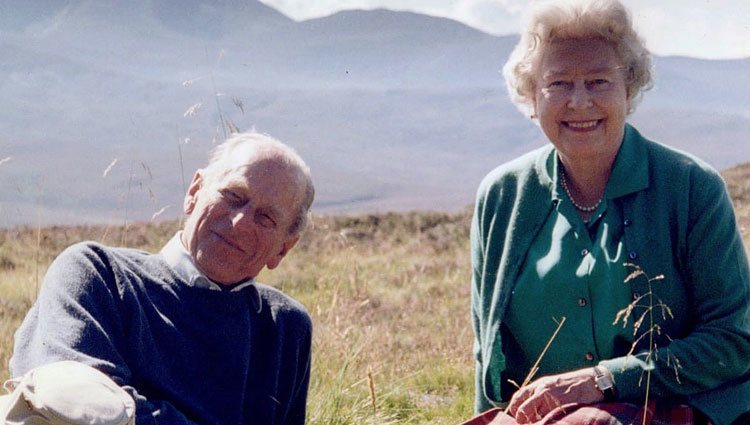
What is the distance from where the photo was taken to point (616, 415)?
2.66m

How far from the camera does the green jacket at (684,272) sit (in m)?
2.76

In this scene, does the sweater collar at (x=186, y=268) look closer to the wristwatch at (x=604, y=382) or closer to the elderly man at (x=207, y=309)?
the elderly man at (x=207, y=309)

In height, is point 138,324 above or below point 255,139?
below

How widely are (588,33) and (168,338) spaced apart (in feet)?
5.11

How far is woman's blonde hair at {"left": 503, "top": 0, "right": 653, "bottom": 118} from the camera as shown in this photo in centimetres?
293

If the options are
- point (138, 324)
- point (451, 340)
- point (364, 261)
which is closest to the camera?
point (138, 324)

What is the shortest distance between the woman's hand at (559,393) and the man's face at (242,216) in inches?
34.2

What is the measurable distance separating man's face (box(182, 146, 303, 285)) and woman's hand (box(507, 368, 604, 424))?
2.85ft

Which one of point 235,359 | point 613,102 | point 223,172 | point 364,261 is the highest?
point 613,102

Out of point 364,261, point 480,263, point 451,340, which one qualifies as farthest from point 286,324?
point 364,261

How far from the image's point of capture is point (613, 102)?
2.93 m

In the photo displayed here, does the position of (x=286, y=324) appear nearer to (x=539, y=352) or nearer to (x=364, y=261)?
(x=539, y=352)

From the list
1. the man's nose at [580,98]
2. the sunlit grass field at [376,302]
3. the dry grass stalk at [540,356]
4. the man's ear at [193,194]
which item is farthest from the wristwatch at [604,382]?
the man's ear at [193,194]

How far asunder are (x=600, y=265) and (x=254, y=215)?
1.05 metres
